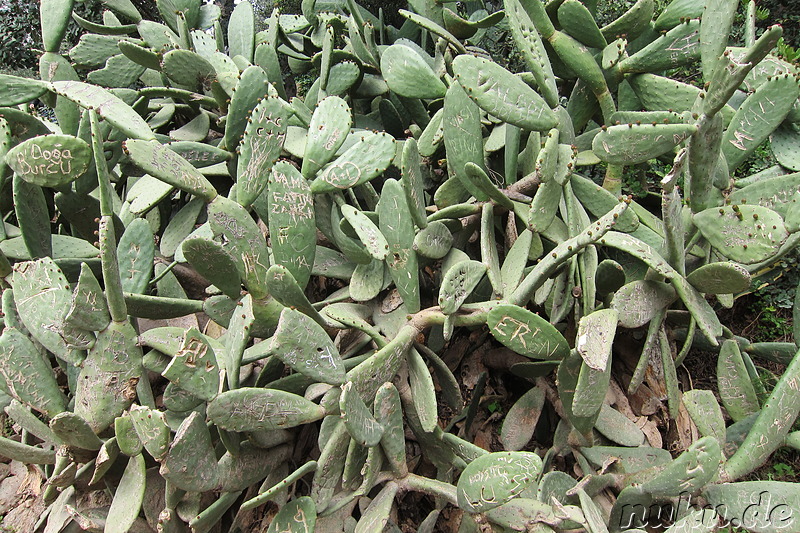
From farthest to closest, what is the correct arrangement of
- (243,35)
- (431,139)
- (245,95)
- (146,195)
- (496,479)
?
(243,35) → (431,139) → (146,195) → (245,95) → (496,479)

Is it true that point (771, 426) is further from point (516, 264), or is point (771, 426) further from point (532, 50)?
point (532, 50)

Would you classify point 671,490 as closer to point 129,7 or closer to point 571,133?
point 571,133

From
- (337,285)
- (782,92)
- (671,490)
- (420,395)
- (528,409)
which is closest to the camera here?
(671,490)

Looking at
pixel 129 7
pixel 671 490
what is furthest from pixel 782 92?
pixel 129 7

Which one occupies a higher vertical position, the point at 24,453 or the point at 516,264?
the point at 516,264

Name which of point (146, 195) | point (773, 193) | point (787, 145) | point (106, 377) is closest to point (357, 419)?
point (106, 377)

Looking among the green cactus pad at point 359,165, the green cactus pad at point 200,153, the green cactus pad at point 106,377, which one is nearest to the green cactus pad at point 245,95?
the green cactus pad at point 200,153
